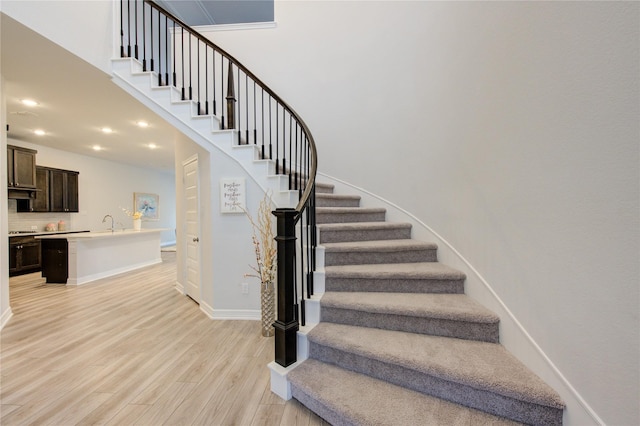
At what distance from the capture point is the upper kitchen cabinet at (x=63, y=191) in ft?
20.1

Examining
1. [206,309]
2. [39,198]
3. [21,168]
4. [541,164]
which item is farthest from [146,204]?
[541,164]

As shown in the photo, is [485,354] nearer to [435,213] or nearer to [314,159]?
[435,213]

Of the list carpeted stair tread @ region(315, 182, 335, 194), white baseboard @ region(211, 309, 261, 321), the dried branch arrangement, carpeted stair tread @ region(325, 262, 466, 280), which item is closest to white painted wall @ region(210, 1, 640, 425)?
carpeted stair tread @ region(325, 262, 466, 280)

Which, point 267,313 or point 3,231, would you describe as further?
point 3,231

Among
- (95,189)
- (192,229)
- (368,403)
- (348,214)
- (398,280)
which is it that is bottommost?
(368,403)

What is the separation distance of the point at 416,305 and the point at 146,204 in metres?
9.63

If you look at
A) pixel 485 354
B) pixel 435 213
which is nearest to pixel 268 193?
pixel 435 213

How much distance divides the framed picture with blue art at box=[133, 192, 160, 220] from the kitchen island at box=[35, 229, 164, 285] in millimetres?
3223

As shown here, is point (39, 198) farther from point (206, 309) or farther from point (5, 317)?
point (206, 309)

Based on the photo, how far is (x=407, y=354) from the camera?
1545mm

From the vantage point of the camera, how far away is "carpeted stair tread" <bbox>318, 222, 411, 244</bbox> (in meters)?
2.69

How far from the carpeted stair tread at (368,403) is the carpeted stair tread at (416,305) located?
43cm

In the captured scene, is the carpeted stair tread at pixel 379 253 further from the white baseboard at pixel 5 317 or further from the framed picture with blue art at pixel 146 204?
the framed picture with blue art at pixel 146 204

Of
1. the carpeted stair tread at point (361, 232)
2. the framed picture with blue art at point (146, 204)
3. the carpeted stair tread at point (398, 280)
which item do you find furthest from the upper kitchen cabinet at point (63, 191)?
the carpeted stair tread at point (398, 280)
